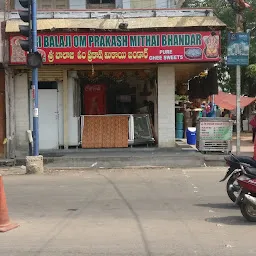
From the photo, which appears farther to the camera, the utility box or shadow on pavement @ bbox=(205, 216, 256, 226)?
the utility box

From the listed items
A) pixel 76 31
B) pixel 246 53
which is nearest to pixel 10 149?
pixel 76 31

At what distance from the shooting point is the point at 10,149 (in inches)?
610

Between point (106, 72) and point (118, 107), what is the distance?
2.01 meters

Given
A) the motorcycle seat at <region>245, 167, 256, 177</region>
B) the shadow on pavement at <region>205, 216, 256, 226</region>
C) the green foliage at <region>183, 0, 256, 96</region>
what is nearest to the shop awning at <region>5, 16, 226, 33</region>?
the motorcycle seat at <region>245, 167, 256, 177</region>

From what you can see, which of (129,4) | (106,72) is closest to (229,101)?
(129,4)

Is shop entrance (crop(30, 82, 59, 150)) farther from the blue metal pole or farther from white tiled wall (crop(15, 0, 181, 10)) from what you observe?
white tiled wall (crop(15, 0, 181, 10))

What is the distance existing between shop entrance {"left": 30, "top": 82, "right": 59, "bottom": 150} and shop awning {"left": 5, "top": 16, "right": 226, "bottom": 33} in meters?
2.20

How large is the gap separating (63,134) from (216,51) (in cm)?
582

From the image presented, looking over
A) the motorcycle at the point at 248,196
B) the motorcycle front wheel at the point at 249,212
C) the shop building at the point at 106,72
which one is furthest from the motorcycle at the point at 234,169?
the shop building at the point at 106,72

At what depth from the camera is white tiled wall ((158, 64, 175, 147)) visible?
51.2 feet

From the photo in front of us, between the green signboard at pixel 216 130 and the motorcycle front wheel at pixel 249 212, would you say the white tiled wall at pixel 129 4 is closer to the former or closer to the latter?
the green signboard at pixel 216 130

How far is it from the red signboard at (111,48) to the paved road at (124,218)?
14.1ft

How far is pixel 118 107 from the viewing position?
17984mm

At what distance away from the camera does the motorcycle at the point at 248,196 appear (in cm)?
702
